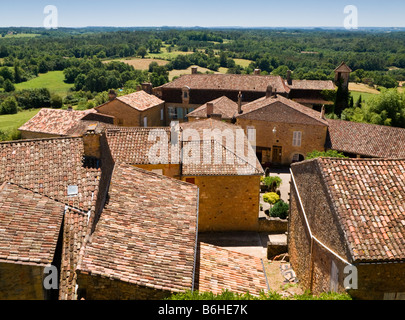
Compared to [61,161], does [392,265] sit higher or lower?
lower

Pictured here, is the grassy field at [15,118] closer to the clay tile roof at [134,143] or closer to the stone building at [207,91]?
the stone building at [207,91]

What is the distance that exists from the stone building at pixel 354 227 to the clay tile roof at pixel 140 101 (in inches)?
1083

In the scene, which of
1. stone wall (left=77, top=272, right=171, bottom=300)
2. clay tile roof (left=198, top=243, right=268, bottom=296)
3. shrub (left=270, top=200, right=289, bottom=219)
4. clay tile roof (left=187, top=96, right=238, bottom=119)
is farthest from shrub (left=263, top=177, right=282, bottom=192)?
stone wall (left=77, top=272, right=171, bottom=300)

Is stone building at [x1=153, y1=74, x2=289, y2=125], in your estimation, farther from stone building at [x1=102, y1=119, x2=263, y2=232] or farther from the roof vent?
the roof vent

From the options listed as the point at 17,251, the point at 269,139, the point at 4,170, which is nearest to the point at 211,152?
the point at 4,170

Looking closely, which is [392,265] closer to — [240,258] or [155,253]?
[240,258]

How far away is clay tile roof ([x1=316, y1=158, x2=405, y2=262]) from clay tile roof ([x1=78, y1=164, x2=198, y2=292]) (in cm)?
467

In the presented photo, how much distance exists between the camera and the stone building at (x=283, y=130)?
32188 millimetres

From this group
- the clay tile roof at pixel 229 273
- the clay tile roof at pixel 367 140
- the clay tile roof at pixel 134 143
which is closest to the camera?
the clay tile roof at pixel 229 273

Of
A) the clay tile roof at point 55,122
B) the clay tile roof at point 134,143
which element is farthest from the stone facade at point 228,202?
the clay tile roof at point 55,122

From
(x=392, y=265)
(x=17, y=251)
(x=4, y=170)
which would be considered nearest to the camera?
(x=17, y=251)

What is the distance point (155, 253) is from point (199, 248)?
340cm
